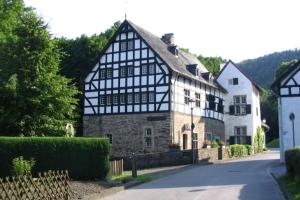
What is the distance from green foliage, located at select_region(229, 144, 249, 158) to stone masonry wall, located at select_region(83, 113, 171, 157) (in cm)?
831

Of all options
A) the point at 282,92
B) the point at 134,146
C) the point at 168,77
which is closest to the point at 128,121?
the point at 134,146

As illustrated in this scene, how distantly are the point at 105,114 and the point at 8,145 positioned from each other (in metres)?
20.1

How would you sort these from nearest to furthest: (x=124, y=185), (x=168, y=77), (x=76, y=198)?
(x=76, y=198)
(x=124, y=185)
(x=168, y=77)

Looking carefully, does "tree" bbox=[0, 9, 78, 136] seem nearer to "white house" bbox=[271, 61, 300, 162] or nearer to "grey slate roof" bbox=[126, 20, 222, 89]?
"grey slate roof" bbox=[126, 20, 222, 89]

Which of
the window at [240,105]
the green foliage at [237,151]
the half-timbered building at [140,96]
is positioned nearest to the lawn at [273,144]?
the window at [240,105]

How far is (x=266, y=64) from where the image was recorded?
4855 inches

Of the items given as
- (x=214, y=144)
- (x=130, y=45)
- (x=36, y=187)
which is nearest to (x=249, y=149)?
(x=214, y=144)

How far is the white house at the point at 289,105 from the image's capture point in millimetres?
31109

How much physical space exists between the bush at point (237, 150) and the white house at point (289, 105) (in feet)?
Result: 44.7

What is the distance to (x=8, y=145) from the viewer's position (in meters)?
22.7

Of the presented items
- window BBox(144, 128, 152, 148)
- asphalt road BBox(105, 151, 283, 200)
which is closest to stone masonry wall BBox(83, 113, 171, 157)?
window BBox(144, 128, 152, 148)

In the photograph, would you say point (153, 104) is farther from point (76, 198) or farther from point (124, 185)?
point (76, 198)

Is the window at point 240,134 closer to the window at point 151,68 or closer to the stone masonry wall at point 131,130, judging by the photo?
the stone masonry wall at point 131,130

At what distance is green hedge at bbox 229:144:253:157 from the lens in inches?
1777
